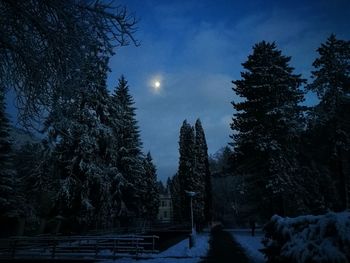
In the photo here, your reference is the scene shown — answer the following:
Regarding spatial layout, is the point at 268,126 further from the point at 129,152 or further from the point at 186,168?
the point at 186,168

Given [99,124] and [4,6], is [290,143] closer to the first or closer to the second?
[99,124]

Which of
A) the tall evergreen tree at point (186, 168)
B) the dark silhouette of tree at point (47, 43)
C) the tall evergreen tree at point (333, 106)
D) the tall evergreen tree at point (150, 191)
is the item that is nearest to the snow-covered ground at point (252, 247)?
the tall evergreen tree at point (333, 106)

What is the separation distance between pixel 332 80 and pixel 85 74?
22.7 meters

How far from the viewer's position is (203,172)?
49062 millimetres

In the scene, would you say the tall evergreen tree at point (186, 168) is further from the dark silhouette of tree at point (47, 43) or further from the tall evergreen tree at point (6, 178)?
the dark silhouette of tree at point (47, 43)

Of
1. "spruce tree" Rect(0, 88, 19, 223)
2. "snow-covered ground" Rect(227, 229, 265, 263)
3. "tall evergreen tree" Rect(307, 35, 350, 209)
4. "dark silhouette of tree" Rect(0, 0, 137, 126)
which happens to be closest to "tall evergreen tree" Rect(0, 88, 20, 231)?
"spruce tree" Rect(0, 88, 19, 223)

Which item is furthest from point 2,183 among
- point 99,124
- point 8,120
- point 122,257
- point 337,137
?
point 337,137

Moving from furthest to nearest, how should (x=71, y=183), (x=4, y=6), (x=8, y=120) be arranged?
(x=8, y=120), (x=71, y=183), (x=4, y=6)

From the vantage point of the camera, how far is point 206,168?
51250 millimetres

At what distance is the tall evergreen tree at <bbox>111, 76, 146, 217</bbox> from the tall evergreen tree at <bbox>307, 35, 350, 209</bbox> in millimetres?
18634

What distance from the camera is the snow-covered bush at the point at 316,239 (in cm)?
700

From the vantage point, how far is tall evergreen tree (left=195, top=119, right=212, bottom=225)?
47.9 meters

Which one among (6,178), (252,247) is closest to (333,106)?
(252,247)

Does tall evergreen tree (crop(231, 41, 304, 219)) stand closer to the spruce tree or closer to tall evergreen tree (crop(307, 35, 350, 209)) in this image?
tall evergreen tree (crop(307, 35, 350, 209))
